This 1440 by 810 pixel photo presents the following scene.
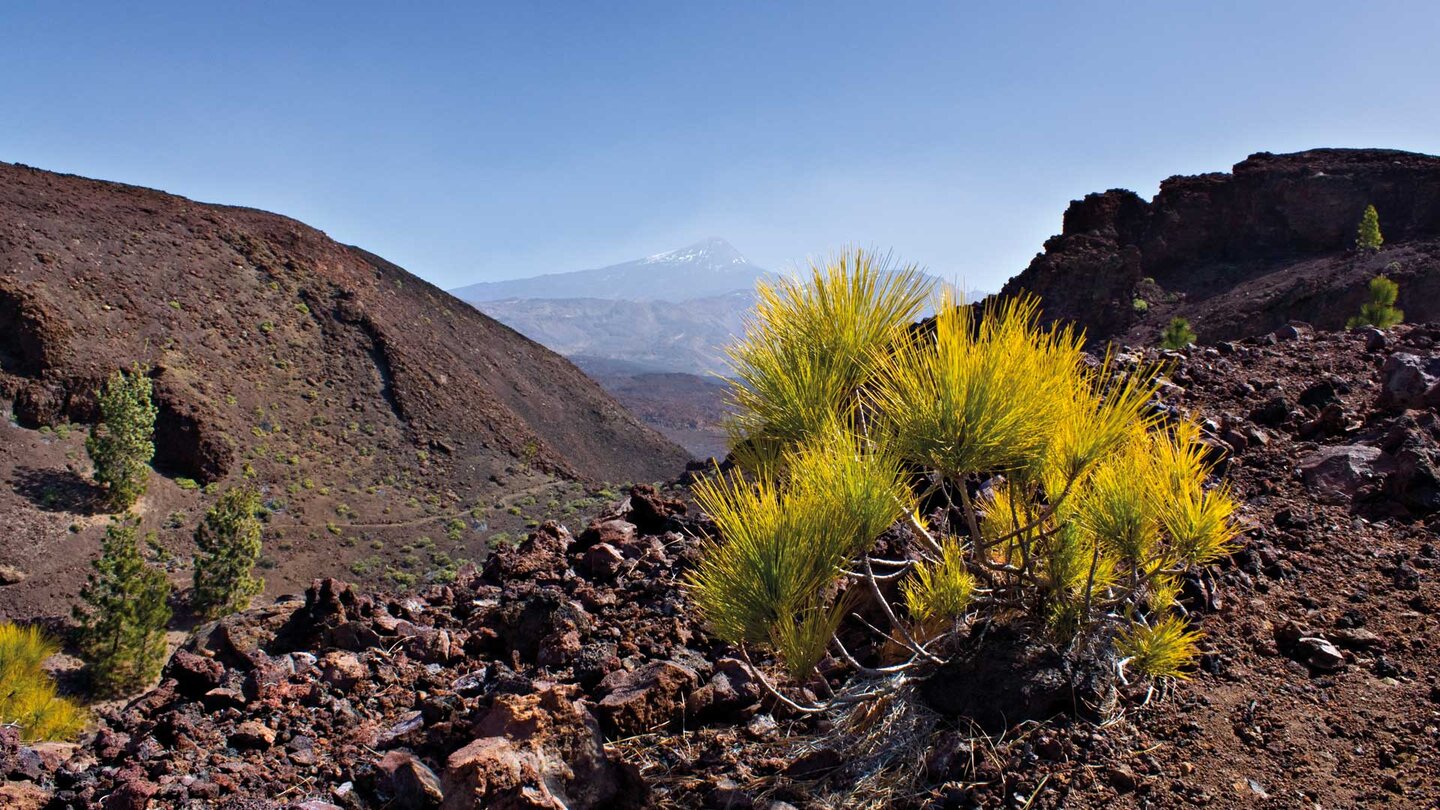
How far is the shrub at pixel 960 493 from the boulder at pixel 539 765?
2.27 feet

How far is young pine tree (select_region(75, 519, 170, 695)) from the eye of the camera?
48.8 feet

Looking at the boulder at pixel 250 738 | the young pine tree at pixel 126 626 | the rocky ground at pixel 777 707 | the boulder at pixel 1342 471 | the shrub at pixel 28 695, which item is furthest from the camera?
the young pine tree at pixel 126 626

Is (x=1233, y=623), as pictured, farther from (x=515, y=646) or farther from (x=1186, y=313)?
(x=1186, y=313)

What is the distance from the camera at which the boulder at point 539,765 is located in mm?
2805

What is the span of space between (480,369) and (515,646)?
43898mm

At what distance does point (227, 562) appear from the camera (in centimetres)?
1944

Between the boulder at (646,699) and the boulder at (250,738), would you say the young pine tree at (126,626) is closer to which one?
the boulder at (250,738)

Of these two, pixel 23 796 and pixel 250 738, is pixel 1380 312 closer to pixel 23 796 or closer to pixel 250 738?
pixel 250 738

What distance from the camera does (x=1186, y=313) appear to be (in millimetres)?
29531

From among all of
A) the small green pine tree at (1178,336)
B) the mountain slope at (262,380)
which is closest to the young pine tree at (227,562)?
the mountain slope at (262,380)

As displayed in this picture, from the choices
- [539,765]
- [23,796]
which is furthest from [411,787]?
[23,796]

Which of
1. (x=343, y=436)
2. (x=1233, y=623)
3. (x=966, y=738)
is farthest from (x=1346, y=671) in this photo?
(x=343, y=436)

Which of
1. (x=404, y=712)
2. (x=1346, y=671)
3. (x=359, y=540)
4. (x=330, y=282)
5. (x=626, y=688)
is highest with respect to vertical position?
(x=330, y=282)

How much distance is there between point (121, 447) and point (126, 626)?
1057 centimetres
